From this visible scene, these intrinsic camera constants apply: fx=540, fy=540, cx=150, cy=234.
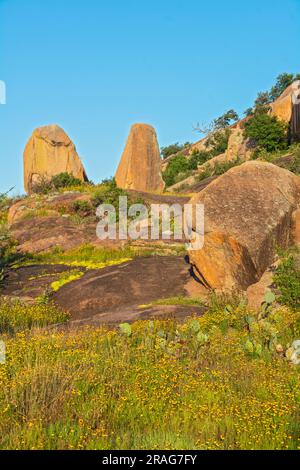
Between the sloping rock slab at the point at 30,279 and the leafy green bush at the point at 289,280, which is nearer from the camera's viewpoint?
the leafy green bush at the point at 289,280

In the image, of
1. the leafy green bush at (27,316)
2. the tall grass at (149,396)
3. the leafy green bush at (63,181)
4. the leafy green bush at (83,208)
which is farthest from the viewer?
the leafy green bush at (63,181)

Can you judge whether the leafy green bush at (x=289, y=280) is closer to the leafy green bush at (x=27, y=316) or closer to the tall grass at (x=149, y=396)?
the tall grass at (x=149, y=396)

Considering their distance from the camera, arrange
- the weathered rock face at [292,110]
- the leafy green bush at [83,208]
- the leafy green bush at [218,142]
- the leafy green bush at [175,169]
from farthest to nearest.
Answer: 1. the leafy green bush at [218,142]
2. the leafy green bush at [175,169]
3. the weathered rock face at [292,110]
4. the leafy green bush at [83,208]

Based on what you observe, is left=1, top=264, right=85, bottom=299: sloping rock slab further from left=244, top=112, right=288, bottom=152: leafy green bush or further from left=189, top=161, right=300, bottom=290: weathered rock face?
left=244, top=112, right=288, bottom=152: leafy green bush

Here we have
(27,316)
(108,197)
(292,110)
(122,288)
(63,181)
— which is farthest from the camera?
(292,110)

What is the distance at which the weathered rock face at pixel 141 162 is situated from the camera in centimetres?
3856

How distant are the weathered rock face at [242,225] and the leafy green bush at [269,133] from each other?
27.1m

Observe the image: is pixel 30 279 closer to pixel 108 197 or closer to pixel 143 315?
pixel 143 315

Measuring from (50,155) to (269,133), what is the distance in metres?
17.2

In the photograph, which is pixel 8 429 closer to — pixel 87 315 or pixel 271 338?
pixel 271 338

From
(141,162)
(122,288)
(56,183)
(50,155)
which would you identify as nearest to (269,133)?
(141,162)

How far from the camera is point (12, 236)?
85.3 feet

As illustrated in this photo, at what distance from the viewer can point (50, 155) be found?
40844mm

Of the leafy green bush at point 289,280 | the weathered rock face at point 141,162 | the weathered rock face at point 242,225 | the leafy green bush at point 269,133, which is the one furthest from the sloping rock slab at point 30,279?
the leafy green bush at point 269,133
